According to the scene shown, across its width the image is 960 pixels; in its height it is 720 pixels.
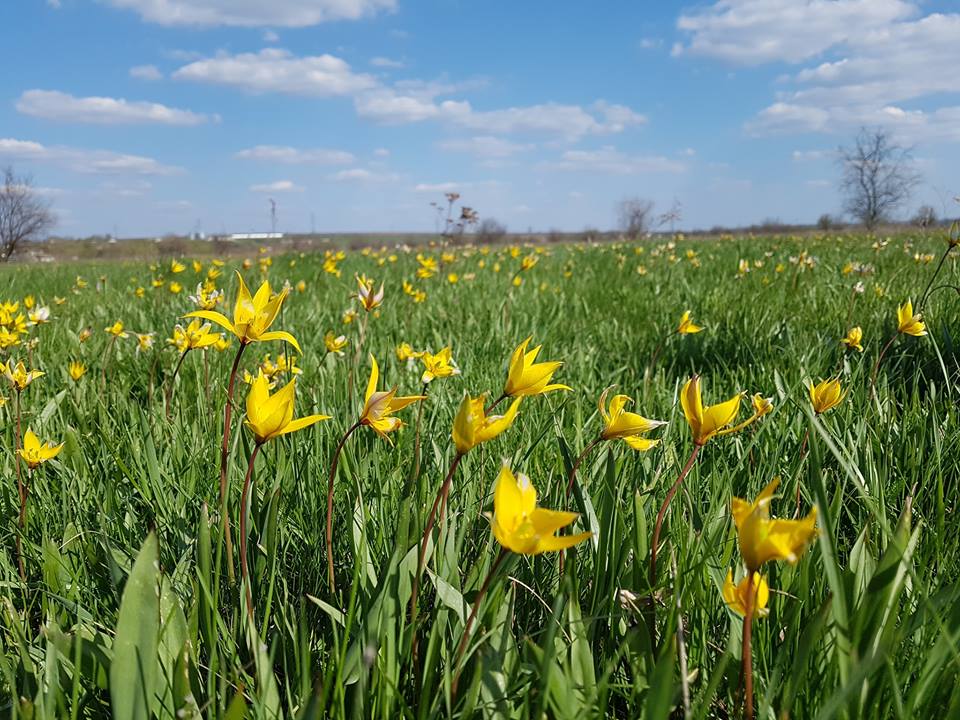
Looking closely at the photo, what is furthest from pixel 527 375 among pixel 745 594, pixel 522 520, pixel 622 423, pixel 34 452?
pixel 34 452

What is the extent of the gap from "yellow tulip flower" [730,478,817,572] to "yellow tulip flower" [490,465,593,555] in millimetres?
168

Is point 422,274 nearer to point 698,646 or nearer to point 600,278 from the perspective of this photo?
point 600,278

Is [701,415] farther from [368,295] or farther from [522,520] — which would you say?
[368,295]

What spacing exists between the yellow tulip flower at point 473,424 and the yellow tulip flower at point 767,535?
1.02ft

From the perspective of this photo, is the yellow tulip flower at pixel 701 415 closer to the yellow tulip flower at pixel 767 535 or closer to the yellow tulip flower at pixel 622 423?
the yellow tulip flower at pixel 622 423

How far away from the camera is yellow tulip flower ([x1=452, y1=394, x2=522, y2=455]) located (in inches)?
33.2

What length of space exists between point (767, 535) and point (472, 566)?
28.4 inches

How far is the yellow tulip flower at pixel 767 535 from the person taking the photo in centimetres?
64

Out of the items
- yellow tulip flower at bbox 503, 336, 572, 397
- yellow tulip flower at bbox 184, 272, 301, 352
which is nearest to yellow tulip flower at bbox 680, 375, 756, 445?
yellow tulip flower at bbox 503, 336, 572, 397

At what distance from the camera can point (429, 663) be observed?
2.99ft

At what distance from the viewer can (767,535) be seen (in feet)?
2.12

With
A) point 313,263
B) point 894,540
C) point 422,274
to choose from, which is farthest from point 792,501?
point 313,263

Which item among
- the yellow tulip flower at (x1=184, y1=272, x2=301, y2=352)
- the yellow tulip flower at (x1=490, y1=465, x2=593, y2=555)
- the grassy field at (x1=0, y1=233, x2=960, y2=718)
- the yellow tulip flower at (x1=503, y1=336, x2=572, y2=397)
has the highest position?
the yellow tulip flower at (x1=184, y1=272, x2=301, y2=352)

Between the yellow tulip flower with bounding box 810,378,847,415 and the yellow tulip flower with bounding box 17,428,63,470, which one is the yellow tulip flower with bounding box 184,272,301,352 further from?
the yellow tulip flower with bounding box 810,378,847,415
